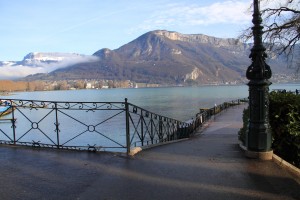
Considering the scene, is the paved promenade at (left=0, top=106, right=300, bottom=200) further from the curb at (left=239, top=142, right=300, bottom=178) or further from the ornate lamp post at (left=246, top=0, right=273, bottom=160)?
the ornate lamp post at (left=246, top=0, right=273, bottom=160)

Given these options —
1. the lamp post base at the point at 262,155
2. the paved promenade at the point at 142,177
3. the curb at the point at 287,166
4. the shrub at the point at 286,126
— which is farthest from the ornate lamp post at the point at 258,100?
the shrub at the point at 286,126

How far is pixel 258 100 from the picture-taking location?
7207 millimetres

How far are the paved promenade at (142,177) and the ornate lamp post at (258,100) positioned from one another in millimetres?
379

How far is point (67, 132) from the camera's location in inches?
1474

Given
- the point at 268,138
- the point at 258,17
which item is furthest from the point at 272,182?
the point at 258,17

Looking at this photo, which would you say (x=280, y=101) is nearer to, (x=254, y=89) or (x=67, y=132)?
(x=254, y=89)

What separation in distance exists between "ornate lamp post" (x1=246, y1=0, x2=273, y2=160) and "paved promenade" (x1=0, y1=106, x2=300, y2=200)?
379mm

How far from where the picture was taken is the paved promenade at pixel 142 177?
5.33 meters

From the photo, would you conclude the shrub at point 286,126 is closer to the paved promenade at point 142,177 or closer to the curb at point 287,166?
the curb at point 287,166

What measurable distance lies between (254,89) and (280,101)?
943 millimetres

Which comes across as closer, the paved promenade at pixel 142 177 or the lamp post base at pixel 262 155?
the paved promenade at pixel 142 177

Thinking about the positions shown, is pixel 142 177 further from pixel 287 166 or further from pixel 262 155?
pixel 287 166

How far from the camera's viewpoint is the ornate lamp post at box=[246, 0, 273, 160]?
7.18 metres

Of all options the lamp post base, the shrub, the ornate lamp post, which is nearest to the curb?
the lamp post base
